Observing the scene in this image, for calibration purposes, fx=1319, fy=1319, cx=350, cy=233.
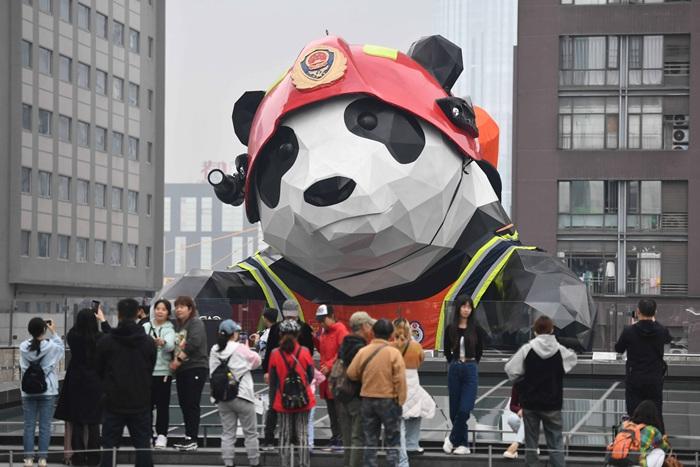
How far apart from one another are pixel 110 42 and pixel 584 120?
24.7m

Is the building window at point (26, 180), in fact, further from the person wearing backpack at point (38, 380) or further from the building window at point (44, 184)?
the person wearing backpack at point (38, 380)

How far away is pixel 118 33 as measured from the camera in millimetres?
62094

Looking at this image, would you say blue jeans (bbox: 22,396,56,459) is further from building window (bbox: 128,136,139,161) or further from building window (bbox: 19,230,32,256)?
building window (bbox: 128,136,139,161)

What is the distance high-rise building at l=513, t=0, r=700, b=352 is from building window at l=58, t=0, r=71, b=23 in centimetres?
2069

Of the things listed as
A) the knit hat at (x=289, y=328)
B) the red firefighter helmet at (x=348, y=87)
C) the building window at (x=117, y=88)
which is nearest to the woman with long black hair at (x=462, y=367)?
the knit hat at (x=289, y=328)

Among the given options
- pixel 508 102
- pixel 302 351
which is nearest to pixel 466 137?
pixel 302 351

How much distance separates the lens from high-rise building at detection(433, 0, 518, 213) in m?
155

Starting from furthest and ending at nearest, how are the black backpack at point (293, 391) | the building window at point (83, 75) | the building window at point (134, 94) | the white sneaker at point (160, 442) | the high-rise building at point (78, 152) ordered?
the building window at point (134, 94), the building window at point (83, 75), the high-rise building at point (78, 152), the white sneaker at point (160, 442), the black backpack at point (293, 391)

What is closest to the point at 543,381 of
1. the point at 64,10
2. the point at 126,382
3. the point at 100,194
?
the point at 126,382

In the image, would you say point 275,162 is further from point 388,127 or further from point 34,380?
point 34,380

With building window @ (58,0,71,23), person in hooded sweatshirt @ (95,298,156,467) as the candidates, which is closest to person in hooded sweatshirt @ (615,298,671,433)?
person in hooded sweatshirt @ (95,298,156,467)

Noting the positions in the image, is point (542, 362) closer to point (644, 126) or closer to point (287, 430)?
point (287, 430)

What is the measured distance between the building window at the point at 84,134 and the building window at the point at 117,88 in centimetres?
284

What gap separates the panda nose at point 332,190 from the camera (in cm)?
1697
